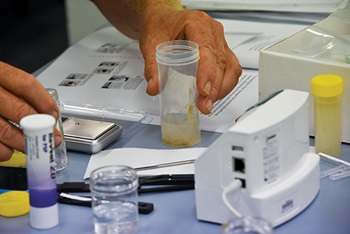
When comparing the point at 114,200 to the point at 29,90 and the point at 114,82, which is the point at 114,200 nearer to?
the point at 29,90

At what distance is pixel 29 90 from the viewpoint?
1.12m

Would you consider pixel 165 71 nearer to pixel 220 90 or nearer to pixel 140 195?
pixel 220 90

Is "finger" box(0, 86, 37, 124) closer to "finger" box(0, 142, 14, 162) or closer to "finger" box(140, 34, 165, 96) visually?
"finger" box(0, 142, 14, 162)

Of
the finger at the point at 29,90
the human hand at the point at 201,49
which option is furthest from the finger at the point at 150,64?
the finger at the point at 29,90

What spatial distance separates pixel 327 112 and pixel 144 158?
33cm

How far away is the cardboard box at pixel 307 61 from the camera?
125cm

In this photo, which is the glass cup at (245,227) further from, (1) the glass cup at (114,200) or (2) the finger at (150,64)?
(2) the finger at (150,64)

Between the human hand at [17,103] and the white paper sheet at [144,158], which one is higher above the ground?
the human hand at [17,103]

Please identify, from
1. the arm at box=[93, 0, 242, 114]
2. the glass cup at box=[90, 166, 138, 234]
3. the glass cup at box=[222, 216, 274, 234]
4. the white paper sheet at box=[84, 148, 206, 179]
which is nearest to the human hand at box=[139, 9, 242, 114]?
the arm at box=[93, 0, 242, 114]

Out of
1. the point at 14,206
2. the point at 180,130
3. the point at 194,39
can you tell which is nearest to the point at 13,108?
the point at 14,206

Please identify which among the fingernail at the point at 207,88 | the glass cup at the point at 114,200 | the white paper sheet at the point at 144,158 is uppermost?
the fingernail at the point at 207,88

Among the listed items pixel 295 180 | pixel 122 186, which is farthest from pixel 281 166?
pixel 122 186

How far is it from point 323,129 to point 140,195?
13.4 inches

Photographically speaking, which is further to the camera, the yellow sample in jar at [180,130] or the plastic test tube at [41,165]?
the yellow sample in jar at [180,130]
